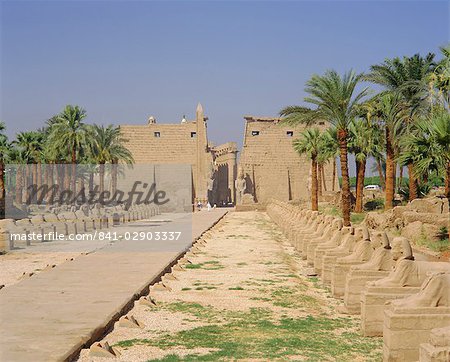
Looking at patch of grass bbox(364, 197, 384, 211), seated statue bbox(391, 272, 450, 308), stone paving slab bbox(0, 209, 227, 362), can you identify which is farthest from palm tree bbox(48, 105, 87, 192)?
seated statue bbox(391, 272, 450, 308)

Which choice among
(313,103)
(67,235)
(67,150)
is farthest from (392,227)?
(67,150)

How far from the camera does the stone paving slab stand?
678 centimetres

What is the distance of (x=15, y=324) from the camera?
7820 millimetres

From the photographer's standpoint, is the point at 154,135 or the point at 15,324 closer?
the point at 15,324

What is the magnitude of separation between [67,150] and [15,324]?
31.5m

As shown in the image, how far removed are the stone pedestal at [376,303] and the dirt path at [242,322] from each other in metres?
0.15

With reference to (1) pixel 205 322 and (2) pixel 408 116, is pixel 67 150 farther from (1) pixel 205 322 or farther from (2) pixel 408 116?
(1) pixel 205 322

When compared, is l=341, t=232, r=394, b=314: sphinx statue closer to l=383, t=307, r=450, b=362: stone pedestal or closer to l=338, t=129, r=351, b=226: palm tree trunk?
l=383, t=307, r=450, b=362: stone pedestal

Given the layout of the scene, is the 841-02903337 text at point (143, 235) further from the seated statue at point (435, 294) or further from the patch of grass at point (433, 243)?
the seated statue at point (435, 294)

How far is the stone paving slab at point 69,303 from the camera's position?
6777 mm

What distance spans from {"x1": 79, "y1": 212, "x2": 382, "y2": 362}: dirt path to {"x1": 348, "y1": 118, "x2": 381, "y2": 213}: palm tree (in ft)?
59.7

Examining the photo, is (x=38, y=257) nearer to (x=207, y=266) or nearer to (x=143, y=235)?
(x=207, y=266)

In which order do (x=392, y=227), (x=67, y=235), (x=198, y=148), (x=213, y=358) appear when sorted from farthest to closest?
(x=198, y=148) → (x=67, y=235) → (x=392, y=227) → (x=213, y=358)

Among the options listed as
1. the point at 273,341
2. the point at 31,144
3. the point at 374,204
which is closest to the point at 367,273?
the point at 273,341
